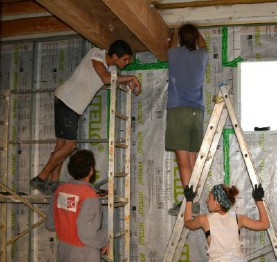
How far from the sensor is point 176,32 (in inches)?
149

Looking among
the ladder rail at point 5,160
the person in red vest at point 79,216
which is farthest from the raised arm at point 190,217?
the ladder rail at point 5,160

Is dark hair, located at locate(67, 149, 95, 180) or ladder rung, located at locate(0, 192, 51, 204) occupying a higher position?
dark hair, located at locate(67, 149, 95, 180)

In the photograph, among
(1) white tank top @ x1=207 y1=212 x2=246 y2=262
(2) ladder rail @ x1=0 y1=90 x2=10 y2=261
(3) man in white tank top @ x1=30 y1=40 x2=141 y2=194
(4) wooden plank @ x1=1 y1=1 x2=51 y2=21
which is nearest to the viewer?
(1) white tank top @ x1=207 y1=212 x2=246 y2=262

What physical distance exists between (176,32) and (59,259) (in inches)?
88.3

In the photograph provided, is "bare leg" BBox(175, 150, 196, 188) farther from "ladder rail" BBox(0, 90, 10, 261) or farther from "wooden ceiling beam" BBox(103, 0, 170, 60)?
"ladder rail" BBox(0, 90, 10, 261)

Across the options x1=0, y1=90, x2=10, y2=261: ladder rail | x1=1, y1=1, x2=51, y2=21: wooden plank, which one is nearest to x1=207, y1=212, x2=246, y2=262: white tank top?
x1=0, y1=90, x2=10, y2=261: ladder rail

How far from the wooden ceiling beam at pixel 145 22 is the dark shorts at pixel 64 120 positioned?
0.96 metres

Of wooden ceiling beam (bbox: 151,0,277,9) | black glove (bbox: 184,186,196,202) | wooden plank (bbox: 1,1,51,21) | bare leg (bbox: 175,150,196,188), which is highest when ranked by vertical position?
wooden plank (bbox: 1,1,51,21)

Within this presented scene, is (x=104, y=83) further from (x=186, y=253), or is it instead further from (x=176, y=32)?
(x=186, y=253)

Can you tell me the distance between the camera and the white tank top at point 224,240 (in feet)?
8.64

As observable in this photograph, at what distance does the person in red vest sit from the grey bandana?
801 millimetres

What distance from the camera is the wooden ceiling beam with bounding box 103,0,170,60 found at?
264 centimetres

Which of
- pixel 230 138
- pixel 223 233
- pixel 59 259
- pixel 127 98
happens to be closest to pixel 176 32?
pixel 127 98

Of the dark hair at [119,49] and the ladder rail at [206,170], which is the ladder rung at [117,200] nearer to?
the ladder rail at [206,170]
